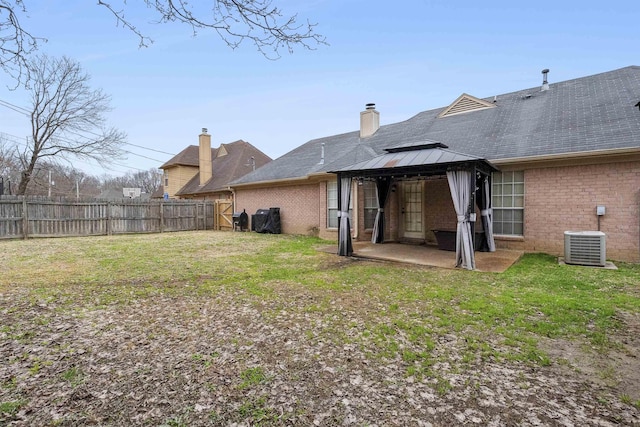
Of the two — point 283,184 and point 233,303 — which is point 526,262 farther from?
point 283,184

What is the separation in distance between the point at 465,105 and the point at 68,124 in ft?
76.4

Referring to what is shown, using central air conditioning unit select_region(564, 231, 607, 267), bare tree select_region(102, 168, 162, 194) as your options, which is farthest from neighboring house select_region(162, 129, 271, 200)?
bare tree select_region(102, 168, 162, 194)

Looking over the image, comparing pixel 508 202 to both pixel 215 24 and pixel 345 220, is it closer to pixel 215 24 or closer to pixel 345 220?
pixel 345 220

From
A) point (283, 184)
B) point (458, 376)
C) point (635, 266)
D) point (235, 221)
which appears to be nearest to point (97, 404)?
point (458, 376)

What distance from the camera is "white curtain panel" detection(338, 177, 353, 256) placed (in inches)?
335

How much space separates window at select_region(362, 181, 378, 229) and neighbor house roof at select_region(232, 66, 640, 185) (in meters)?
1.09

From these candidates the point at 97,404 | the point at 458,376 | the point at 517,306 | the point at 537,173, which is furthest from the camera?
the point at 537,173

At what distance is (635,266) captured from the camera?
670 centimetres

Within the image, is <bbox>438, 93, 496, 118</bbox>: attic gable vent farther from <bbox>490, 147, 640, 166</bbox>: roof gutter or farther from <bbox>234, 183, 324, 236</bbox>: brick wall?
<bbox>234, 183, 324, 236</bbox>: brick wall

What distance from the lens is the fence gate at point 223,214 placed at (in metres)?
17.9

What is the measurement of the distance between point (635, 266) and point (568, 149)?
9.44 feet

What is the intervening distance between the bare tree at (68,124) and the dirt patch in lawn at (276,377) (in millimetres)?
21022

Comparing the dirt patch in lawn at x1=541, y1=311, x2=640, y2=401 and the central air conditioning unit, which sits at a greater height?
the central air conditioning unit

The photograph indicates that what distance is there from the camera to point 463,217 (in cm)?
680
